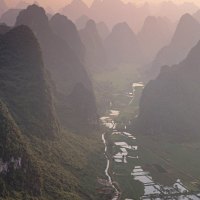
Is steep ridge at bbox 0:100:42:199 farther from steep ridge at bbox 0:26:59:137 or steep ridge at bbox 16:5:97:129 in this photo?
steep ridge at bbox 16:5:97:129

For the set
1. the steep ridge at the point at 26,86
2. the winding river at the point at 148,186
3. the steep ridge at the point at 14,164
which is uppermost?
the steep ridge at the point at 26,86

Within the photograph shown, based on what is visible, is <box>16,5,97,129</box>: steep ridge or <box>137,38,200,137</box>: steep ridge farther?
<box>16,5,97,129</box>: steep ridge

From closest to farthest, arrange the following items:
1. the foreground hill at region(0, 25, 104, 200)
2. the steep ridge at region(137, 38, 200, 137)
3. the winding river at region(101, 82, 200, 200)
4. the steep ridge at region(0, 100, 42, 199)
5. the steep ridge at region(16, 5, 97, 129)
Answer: the steep ridge at region(0, 100, 42, 199)
the foreground hill at region(0, 25, 104, 200)
the winding river at region(101, 82, 200, 200)
the steep ridge at region(137, 38, 200, 137)
the steep ridge at region(16, 5, 97, 129)

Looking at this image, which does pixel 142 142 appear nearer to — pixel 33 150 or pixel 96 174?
pixel 96 174

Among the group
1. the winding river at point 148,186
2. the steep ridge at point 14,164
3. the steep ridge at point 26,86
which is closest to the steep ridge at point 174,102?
the winding river at point 148,186

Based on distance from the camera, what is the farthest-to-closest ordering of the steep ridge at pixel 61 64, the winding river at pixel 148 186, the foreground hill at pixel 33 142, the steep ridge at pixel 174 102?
the steep ridge at pixel 61 64, the steep ridge at pixel 174 102, the winding river at pixel 148 186, the foreground hill at pixel 33 142

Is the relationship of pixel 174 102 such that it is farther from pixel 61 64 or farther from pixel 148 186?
pixel 148 186

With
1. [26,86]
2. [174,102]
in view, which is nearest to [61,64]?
[174,102]

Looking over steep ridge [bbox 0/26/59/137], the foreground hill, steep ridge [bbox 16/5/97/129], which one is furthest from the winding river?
steep ridge [bbox 16/5/97/129]

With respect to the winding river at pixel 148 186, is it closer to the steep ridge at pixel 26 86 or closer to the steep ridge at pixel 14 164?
the steep ridge at pixel 26 86

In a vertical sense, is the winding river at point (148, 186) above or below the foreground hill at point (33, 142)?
below
